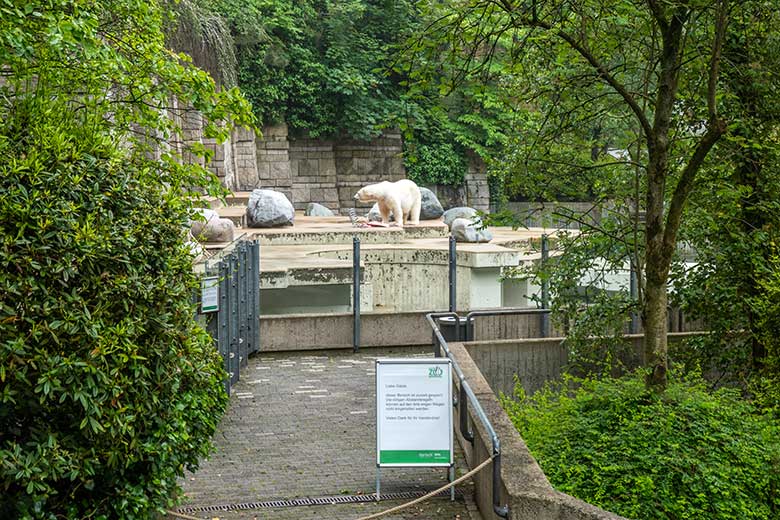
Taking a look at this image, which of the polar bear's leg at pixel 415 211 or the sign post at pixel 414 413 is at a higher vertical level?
the polar bear's leg at pixel 415 211

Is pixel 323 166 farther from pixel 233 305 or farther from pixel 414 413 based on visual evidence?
pixel 414 413

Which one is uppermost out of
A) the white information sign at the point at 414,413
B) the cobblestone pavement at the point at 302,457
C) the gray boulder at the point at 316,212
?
the gray boulder at the point at 316,212

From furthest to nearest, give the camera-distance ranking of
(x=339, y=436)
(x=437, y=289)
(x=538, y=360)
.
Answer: (x=437, y=289), (x=538, y=360), (x=339, y=436)

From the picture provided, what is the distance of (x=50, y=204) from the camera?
15.7 ft

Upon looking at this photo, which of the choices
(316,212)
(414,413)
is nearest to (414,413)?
(414,413)

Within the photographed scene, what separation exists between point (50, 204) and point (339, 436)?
213 inches

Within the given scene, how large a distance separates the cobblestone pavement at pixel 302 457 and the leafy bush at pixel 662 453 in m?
0.85

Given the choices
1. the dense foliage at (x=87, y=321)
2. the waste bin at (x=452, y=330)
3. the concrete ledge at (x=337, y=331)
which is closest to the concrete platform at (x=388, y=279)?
the concrete ledge at (x=337, y=331)

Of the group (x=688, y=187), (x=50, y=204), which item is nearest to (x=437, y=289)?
(x=688, y=187)

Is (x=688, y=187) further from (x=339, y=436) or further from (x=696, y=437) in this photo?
(x=339, y=436)

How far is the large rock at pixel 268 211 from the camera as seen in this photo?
21.4m

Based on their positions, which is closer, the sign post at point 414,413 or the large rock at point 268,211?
the sign post at point 414,413

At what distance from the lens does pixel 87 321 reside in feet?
15.6

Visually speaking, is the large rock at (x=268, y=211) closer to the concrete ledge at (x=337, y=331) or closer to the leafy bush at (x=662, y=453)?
the concrete ledge at (x=337, y=331)
